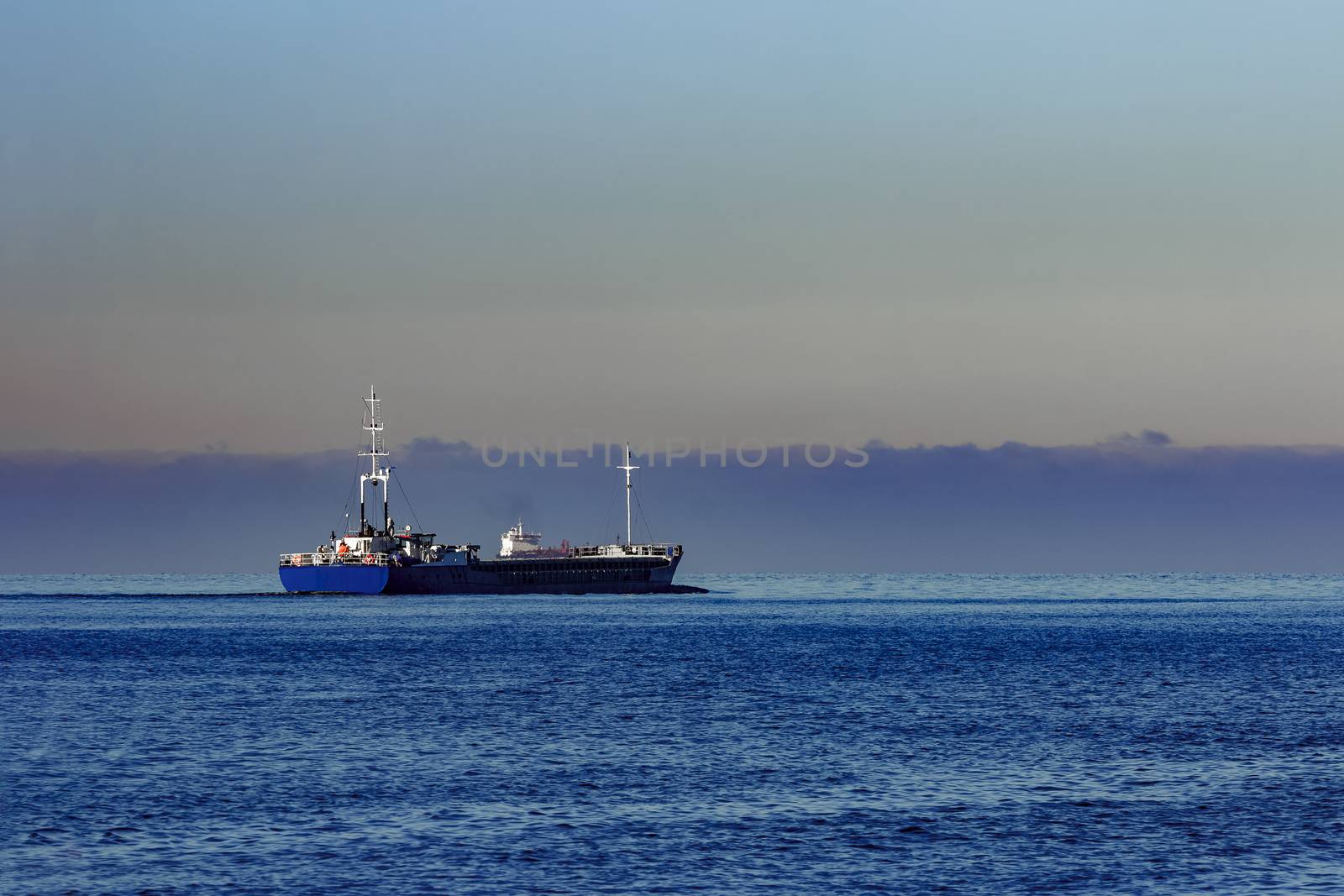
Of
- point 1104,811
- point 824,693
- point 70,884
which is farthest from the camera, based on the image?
point 824,693

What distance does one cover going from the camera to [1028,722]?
64.9m

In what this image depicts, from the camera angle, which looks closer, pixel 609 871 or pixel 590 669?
pixel 609 871

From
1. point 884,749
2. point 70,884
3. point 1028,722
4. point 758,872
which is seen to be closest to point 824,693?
point 1028,722

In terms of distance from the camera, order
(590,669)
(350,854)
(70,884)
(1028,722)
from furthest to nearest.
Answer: (590,669)
(1028,722)
(350,854)
(70,884)

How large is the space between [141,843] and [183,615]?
6433 inches

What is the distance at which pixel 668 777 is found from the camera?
162 feet

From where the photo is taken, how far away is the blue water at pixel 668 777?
119ft

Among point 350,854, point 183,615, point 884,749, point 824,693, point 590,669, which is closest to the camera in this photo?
point 350,854

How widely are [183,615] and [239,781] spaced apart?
506 ft

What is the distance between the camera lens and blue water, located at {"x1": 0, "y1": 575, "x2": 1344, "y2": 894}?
36125mm

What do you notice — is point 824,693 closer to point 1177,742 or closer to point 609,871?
point 1177,742

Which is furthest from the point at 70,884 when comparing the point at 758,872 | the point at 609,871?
the point at 758,872

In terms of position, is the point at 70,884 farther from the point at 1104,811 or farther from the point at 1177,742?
the point at 1177,742

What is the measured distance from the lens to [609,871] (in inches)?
1414
